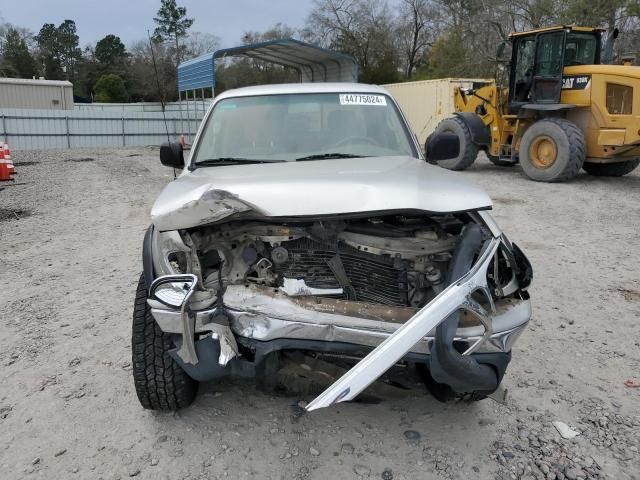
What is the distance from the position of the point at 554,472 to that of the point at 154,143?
22.9 meters

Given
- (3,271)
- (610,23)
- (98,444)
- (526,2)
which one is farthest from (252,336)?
(526,2)

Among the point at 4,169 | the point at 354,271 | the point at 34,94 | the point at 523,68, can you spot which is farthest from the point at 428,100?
the point at 34,94

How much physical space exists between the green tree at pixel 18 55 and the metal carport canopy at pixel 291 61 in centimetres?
4421

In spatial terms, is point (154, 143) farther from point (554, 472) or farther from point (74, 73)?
point (74, 73)

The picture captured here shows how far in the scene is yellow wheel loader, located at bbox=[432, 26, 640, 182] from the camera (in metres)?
9.64

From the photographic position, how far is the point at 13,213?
832 centimetres

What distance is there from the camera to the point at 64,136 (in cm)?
2153

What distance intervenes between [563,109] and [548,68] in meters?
0.89

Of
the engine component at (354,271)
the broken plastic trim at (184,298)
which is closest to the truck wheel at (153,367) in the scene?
the broken plastic trim at (184,298)

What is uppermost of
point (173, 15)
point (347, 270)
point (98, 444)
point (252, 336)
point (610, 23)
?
point (173, 15)

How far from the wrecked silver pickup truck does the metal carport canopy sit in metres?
13.9

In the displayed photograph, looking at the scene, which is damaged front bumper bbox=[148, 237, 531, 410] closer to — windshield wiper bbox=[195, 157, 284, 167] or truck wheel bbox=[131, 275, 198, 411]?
truck wheel bbox=[131, 275, 198, 411]

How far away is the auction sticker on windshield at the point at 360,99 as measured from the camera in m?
4.15

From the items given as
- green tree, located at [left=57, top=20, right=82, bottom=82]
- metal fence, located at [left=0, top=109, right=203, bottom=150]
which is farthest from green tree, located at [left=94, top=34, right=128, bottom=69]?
metal fence, located at [left=0, top=109, right=203, bottom=150]
